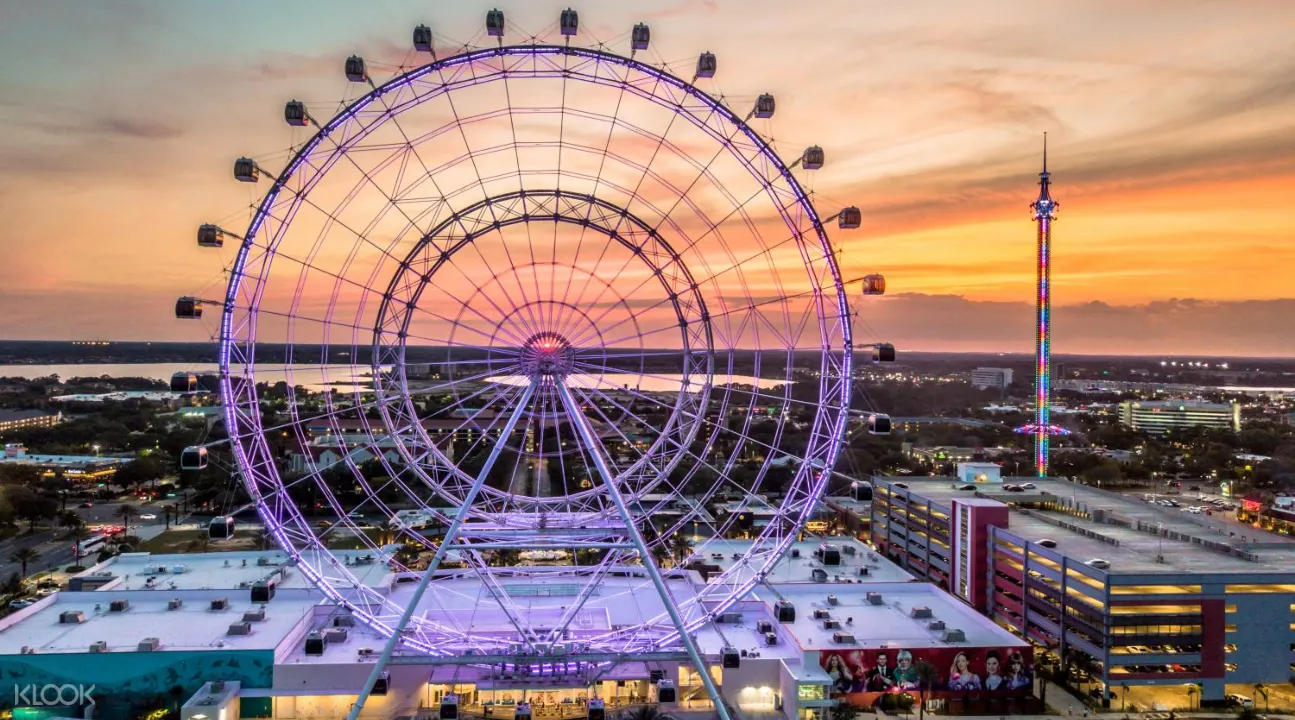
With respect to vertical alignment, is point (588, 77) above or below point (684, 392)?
above

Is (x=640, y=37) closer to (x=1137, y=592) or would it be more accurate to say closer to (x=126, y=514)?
(x=1137, y=592)

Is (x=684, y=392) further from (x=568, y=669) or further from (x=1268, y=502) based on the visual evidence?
(x=1268, y=502)

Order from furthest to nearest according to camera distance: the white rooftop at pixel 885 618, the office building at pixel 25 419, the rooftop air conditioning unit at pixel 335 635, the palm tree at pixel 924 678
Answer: the office building at pixel 25 419, the white rooftop at pixel 885 618, the palm tree at pixel 924 678, the rooftop air conditioning unit at pixel 335 635

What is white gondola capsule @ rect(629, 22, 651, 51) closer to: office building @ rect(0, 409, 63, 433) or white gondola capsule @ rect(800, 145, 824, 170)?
white gondola capsule @ rect(800, 145, 824, 170)

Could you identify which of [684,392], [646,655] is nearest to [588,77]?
[684,392]

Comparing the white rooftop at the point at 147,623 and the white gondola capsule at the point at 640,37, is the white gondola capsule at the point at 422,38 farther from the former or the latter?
the white rooftop at the point at 147,623

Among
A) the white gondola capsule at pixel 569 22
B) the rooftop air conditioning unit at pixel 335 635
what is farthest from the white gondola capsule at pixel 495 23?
the rooftop air conditioning unit at pixel 335 635
